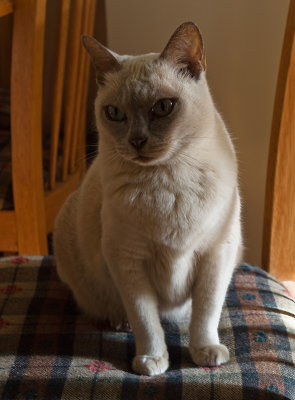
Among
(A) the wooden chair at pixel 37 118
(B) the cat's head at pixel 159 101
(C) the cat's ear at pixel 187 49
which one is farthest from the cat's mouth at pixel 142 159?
(A) the wooden chair at pixel 37 118

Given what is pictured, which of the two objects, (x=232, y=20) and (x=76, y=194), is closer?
(x=76, y=194)

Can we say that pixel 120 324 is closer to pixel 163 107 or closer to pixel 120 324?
pixel 120 324

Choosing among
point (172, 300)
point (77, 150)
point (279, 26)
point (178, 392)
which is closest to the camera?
point (178, 392)

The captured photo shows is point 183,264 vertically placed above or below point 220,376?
above

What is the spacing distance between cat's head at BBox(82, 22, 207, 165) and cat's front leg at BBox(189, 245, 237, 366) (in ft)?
0.69

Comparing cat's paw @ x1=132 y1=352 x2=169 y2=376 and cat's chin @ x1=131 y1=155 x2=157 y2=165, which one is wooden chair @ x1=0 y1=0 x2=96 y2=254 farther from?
cat's paw @ x1=132 y1=352 x2=169 y2=376

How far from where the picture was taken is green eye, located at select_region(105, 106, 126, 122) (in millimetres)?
876

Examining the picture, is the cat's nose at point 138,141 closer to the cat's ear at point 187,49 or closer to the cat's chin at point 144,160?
the cat's chin at point 144,160

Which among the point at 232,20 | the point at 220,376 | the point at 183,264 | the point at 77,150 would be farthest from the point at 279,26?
the point at 220,376

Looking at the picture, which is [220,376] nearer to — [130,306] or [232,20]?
[130,306]

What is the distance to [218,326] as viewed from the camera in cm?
101

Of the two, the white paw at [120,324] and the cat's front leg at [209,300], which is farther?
the white paw at [120,324]

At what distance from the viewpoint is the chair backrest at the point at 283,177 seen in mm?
1034

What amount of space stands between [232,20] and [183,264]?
0.93 meters
